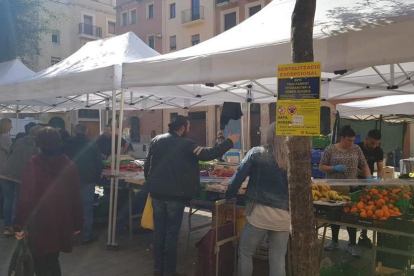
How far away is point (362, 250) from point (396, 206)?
66.1 inches

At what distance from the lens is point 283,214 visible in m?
3.21

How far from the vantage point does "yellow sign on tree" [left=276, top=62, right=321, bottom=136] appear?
2.02m

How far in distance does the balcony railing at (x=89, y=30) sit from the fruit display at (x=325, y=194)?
117 ft

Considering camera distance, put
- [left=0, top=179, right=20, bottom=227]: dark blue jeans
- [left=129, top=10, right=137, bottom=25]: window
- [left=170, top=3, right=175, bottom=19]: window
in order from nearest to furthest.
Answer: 1. [left=0, top=179, right=20, bottom=227]: dark blue jeans
2. [left=170, top=3, right=175, bottom=19]: window
3. [left=129, top=10, right=137, bottom=25]: window

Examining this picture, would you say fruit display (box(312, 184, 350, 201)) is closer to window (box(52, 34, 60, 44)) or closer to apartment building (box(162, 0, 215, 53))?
apartment building (box(162, 0, 215, 53))

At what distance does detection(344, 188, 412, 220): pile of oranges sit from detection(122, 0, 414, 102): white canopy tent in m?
1.27

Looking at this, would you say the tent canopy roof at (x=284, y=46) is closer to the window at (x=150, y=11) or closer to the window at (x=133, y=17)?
the window at (x=150, y=11)

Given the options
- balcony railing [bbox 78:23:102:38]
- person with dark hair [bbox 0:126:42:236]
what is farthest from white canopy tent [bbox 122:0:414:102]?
balcony railing [bbox 78:23:102:38]

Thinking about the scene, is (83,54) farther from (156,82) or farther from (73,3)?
(73,3)

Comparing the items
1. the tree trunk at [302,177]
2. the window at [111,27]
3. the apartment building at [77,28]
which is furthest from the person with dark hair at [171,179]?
the window at [111,27]

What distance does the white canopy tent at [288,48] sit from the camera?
2900 millimetres

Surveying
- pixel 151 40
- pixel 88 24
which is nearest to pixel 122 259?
pixel 151 40

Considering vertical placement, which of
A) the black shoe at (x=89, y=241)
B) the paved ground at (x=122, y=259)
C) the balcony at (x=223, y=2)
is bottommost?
the paved ground at (x=122, y=259)

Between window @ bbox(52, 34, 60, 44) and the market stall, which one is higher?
window @ bbox(52, 34, 60, 44)
